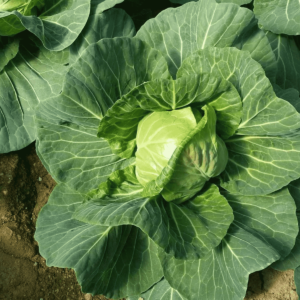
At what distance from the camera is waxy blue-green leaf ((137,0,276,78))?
2.10 metres

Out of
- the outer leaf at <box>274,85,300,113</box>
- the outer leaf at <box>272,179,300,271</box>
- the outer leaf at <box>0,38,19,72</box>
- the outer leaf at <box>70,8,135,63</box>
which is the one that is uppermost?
the outer leaf at <box>70,8,135,63</box>

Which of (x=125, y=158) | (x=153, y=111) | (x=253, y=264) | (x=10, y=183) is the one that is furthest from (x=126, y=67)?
(x=10, y=183)

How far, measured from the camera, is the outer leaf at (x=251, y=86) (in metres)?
1.87

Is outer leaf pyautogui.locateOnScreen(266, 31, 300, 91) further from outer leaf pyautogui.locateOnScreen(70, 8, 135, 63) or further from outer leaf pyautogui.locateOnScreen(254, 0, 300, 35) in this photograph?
outer leaf pyautogui.locateOnScreen(70, 8, 135, 63)

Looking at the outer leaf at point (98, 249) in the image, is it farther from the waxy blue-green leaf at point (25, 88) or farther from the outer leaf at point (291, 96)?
the outer leaf at point (291, 96)

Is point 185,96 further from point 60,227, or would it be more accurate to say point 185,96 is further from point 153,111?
point 60,227

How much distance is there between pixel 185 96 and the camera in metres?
1.85

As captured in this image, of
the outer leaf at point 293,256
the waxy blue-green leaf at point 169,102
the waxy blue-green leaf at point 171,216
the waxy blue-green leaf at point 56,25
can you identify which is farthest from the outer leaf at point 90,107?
the outer leaf at point 293,256

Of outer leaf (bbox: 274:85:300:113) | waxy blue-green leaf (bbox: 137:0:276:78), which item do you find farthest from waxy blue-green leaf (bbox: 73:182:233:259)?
waxy blue-green leaf (bbox: 137:0:276:78)

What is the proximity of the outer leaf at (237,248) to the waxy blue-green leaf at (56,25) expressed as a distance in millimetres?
1552

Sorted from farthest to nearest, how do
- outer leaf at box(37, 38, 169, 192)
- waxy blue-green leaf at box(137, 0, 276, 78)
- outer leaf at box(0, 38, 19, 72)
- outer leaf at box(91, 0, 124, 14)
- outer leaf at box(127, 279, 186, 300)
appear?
outer leaf at box(0, 38, 19, 72)
outer leaf at box(91, 0, 124, 14)
outer leaf at box(127, 279, 186, 300)
waxy blue-green leaf at box(137, 0, 276, 78)
outer leaf at box(37, 38, 169, 192)

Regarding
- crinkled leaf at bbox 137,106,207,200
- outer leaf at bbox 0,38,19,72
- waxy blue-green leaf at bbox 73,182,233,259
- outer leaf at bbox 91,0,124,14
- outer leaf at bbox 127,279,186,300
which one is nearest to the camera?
crinkled leaf at bbox 137,106,207,200

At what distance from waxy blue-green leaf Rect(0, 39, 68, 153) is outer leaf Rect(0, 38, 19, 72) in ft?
0.43

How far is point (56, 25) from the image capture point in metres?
2.61
